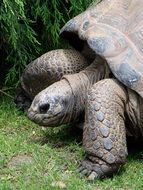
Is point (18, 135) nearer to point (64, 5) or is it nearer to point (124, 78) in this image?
point (124, 78)

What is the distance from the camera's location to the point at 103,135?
4.26 meters

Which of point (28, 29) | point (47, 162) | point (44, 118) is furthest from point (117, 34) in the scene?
point (28, 29)

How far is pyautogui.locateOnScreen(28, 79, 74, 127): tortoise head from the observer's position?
15.3ft

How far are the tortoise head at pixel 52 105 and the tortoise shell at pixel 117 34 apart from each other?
43 centimetres

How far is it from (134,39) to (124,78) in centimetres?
37

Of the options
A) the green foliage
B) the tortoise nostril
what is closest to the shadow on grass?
the tortoise nostril

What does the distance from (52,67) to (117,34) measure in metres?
0.81

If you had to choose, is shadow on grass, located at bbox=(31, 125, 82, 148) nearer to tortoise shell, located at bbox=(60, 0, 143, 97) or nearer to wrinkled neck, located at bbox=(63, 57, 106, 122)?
wrinkled neck, located at bbox=(63, 57, 106, 122)

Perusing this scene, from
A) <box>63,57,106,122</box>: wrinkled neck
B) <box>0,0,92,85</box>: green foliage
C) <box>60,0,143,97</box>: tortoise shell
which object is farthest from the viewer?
<box>0,0,92,85</box>: green foliage

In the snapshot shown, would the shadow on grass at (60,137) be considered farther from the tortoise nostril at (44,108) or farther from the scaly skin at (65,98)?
the tortoise nostril at (44,108)

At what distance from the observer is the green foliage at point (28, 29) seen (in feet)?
18.5

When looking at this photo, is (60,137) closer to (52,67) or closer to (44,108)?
(44,108)

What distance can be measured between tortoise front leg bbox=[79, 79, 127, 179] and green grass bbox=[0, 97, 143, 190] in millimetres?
97

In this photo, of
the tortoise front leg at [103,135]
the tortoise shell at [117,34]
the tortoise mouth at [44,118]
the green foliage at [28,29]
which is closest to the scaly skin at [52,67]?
the tortoise shell at [117,34]
